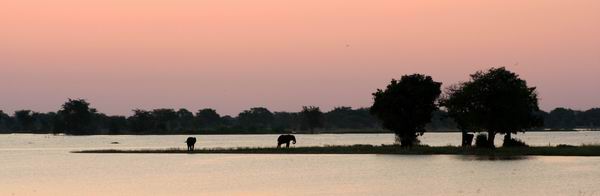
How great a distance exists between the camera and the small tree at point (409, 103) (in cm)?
9425

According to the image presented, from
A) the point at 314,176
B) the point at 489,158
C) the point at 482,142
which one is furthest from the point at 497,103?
the point at 314,176

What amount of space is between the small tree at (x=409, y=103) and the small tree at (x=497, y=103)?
2.56m

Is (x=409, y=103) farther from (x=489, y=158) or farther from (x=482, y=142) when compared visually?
(x=489, y=158)

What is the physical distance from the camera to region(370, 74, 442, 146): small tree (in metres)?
94.2

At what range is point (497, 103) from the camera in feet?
296

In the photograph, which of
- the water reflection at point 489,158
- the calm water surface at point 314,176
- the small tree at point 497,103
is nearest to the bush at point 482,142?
the small tree at point 497,103

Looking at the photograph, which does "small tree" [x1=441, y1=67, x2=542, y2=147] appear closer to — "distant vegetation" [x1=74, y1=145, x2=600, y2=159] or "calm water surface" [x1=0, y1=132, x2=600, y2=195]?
"distant vegetation" [x1=74, y1=145, x2=600, y2=159]

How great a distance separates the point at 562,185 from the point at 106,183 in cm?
2345

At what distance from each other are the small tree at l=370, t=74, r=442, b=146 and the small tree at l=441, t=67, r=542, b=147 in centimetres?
256

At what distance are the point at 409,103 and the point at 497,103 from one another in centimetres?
807

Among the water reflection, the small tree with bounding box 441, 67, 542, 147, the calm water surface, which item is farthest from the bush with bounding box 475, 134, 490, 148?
the calm water surface

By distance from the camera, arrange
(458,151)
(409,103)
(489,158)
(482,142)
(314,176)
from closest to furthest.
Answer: (314,176) < (489,158) < (458,151) < (482,142) < (409,103)

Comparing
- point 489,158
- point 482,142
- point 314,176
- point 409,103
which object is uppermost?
point 409,103

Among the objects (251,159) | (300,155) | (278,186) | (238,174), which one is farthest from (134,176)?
(300,155)
